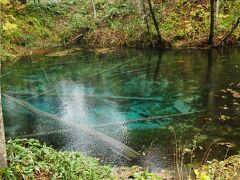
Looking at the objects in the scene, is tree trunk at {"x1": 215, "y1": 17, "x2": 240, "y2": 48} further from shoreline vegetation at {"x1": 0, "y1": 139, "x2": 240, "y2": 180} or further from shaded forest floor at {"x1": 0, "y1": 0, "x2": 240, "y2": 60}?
shoreline vegetation at {"x1": 0, "y1": 139, "x2": 240, "y2": 180}

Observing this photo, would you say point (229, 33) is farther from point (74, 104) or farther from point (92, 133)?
point (92, 133)

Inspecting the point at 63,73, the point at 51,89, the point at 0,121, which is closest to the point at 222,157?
the point at 0,121

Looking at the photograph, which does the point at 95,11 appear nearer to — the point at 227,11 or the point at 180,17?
the point at 180,17

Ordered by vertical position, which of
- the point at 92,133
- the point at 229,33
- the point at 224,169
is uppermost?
the point at 229,33

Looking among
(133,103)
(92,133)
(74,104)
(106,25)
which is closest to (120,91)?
(133,103)

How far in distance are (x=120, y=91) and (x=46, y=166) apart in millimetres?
8390

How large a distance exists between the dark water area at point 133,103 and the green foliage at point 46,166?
2166 millimetres

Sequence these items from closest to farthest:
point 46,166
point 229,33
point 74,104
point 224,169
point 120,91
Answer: point 46,166 → point 224,169 → point 74,104 → point 120,91 → point 229,33

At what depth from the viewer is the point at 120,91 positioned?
13508 mm

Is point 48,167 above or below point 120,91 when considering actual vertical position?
above

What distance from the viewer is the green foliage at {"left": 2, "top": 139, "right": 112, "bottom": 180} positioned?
494 centimetres

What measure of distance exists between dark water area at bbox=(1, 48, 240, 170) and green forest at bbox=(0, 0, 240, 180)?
38 millimetres

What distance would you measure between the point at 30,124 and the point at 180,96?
499 centimetres

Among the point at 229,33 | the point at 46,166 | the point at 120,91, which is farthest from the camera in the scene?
the point at 229,33
